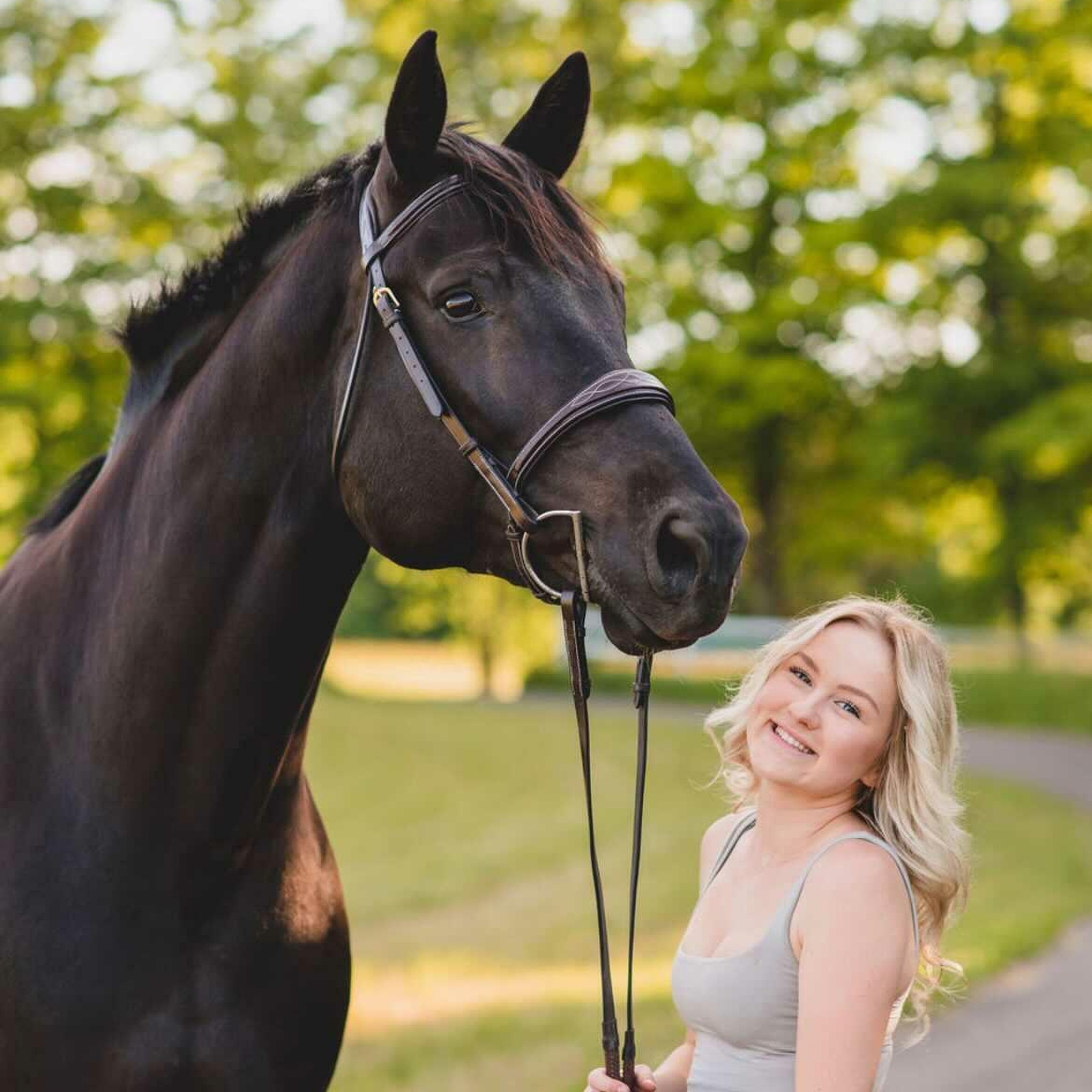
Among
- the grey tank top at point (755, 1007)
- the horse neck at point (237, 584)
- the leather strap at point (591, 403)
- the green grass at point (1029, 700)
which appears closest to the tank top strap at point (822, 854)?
the grey tank top at point (755, 1007)

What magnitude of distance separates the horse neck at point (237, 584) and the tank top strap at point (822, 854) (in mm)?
941

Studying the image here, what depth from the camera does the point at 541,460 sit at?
78.9 inches

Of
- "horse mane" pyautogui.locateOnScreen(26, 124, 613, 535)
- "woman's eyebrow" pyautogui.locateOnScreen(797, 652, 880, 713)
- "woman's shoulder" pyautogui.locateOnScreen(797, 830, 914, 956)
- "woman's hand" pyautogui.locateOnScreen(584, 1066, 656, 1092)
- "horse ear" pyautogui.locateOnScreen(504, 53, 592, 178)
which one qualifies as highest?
"horse ear" pyautogui.locateOnScreen(504, 53, 592, 178)

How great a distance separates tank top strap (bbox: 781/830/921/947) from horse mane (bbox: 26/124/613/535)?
1.01 metres

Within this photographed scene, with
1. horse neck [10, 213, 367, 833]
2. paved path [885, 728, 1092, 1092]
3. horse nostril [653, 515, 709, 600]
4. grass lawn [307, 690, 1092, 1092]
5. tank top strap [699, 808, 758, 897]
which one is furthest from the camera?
grass lawn [307, 690, 1092, 1092]

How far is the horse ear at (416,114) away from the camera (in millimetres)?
2100

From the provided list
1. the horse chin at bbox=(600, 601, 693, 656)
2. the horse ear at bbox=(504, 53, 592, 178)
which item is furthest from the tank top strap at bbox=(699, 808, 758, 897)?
the horse ear at bbox=(504, 53, 592, 178)

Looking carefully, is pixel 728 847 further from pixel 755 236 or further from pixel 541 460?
pixel 755 236

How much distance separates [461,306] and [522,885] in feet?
27.0

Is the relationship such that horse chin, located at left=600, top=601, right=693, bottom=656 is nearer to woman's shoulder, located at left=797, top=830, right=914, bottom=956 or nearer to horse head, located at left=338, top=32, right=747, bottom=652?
horse head, located at left=338, top=32, right=747, bottom=652

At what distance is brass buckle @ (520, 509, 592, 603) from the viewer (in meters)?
1.96

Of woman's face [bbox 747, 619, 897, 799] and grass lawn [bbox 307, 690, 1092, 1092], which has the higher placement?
woman's face [bbox 747, 619, 897, 799]

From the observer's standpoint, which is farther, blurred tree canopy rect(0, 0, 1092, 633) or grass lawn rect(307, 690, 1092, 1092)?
blurred tree canopy rect(0, 0, 1092, 633)

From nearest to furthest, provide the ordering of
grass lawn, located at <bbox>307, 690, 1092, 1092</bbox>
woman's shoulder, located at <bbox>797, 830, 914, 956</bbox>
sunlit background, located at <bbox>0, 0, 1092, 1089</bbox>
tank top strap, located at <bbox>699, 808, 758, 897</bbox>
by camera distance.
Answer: woman's shoulder, located at <bbox>797, 830, 914, 956</bbox>, tank top strap, located at <bbox>699, 808, 758, 897</bbox>, grass lawn, located at <bbox>307, 690, 1092, 1092</bbox>, sunlit background, located at <bbox>0, 0, 1092, 1089</bbox>
